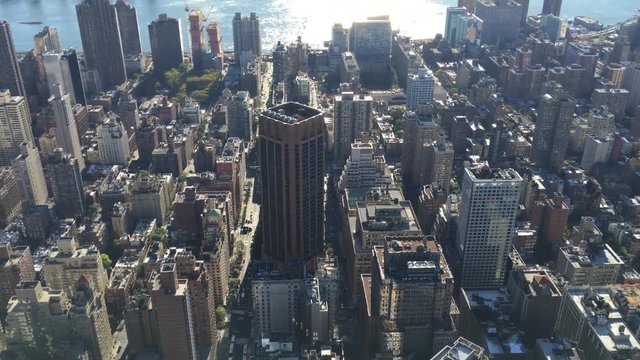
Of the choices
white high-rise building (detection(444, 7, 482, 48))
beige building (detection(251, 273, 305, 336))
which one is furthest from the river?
beige building (detection(251, 273, 305, 336))

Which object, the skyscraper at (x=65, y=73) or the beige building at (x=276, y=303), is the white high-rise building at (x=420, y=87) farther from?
the skyscraper at (x=65, y=73)

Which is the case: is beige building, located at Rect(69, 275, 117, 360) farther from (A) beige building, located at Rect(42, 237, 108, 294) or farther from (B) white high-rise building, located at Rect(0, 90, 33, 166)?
(B) white high-rise building, located at Rect(0, 90, 33, 166)

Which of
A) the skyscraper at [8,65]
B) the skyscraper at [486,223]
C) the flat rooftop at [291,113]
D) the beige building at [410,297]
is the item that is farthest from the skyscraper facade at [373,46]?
the beige building at [410,297]

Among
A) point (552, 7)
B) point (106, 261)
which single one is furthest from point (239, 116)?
point (552, 7)

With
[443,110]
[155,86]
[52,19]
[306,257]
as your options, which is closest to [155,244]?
[306,257]

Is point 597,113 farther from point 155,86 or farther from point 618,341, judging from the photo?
point 155,86

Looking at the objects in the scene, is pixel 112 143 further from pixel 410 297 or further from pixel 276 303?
pixel 410 297
